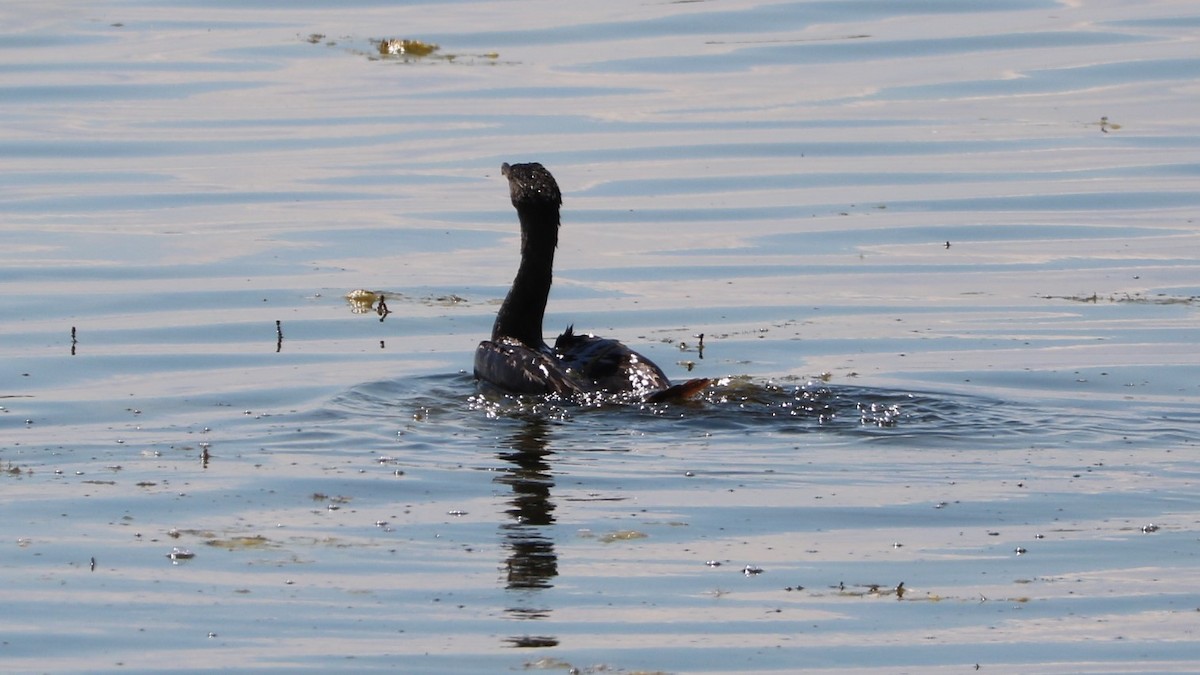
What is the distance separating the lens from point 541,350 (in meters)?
14.7

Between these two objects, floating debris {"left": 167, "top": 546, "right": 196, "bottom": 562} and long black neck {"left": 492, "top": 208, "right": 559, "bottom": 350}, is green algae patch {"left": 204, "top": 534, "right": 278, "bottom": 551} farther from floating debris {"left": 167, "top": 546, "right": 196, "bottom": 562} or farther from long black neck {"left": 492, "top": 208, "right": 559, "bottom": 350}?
long black neck {"left": 492, "top": 208, "right": 559, "bottom": 350}

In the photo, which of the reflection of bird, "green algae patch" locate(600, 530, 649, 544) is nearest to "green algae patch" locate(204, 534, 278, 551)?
"green algae patch" locate(600, 530, 649, 544)

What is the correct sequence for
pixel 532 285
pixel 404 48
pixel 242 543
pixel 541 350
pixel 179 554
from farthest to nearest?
1. pixel 404 48
2. pixel 532 285
3. pixel 541 350
4. pixel 242 543
5. pixel 179 554

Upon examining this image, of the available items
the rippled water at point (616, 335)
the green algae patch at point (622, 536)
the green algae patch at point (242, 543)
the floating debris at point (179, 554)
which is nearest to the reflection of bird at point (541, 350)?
the rippled water at point (616, 335)

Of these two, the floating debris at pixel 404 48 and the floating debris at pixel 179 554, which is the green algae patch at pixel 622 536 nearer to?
the floating debris at pixel 179 554

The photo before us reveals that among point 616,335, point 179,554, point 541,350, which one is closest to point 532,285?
point 541,350

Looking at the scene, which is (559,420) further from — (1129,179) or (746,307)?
(1129,179)

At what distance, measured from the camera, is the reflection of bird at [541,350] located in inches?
520

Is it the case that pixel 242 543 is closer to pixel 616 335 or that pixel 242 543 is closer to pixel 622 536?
pixel 622 536

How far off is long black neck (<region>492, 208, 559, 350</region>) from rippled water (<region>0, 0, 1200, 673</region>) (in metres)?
0.50

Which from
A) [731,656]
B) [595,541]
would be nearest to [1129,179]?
[595,541]

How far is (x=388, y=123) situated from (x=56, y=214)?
17.7 ft

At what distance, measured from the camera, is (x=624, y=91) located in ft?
86.9

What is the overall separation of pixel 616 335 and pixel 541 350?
1.34 meters
